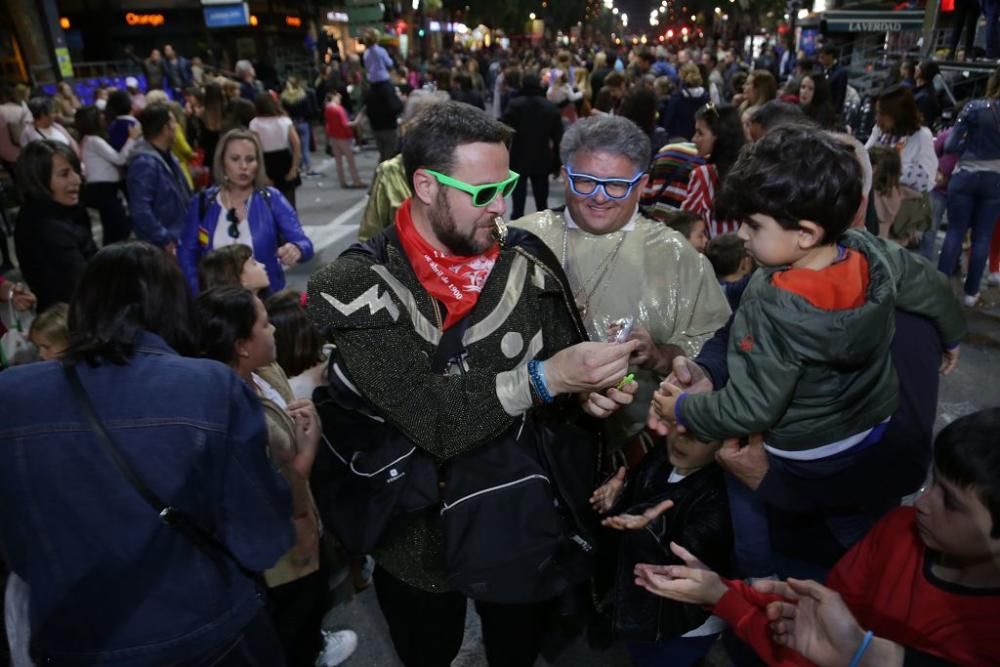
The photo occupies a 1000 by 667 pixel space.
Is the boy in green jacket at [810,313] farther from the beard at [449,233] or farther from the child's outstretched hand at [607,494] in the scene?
the beard at [449,233]

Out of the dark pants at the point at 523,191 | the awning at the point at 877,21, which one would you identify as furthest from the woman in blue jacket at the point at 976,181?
the awning at the point at 877,21

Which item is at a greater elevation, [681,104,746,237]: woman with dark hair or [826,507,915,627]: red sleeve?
[681,104,746,237]: woman with dark hair

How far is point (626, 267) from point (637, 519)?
3.26ft

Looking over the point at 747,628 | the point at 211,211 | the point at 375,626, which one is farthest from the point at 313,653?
the point at 211,211

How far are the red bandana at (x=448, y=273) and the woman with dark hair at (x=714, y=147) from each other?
3219 mm

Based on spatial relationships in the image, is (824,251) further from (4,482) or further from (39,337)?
(39,337)

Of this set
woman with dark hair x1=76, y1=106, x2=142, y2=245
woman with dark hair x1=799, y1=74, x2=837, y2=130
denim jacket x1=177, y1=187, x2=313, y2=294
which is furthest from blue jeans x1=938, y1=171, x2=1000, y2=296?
woman with dark hair x1=76, y1=106, x2=142, y2=245

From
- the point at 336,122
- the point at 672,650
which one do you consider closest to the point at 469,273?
the point at 672,650

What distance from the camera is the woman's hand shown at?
4.38 metres

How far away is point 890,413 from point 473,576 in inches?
52.5

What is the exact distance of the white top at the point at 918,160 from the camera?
603cm

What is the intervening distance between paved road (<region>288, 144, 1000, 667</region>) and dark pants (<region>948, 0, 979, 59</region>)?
9106 millimetres

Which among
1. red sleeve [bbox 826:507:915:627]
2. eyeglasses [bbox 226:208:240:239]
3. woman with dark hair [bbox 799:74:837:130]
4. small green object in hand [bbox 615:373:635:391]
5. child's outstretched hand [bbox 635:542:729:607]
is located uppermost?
woman with dark hair [bbox 799:74:837:130]

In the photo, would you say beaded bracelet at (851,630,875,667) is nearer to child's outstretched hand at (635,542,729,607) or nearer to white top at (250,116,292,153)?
child's outstretched hand at (635,542,729,607)
